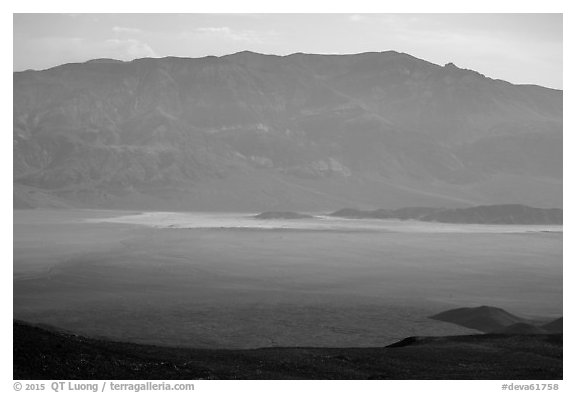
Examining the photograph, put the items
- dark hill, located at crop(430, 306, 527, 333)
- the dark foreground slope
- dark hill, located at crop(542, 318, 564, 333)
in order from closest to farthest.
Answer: the dark foreground slope
dark hill, located at crop(542, 318, 564, 333)
dark hill, located at crop(430, 306, 527, 333)

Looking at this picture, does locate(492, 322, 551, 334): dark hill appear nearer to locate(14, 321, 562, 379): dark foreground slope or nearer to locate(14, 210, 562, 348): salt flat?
locate(14, 210, 562, 348): salt flat

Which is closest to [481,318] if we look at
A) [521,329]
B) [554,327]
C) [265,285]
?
[521,329]

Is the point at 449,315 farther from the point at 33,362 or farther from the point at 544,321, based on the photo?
the point at 33,362

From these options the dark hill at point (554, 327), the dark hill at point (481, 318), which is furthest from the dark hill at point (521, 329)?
the dark hill at point (481, 318)

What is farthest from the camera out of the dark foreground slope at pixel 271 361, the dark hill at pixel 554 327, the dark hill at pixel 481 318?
the dark hill at pixel 481 318

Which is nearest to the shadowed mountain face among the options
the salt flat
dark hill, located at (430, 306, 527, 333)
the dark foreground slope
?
dark hill, located at (430, 306, 527, 333)

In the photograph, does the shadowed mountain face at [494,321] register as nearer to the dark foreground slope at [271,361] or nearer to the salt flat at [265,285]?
the salt flat at [265,285]
